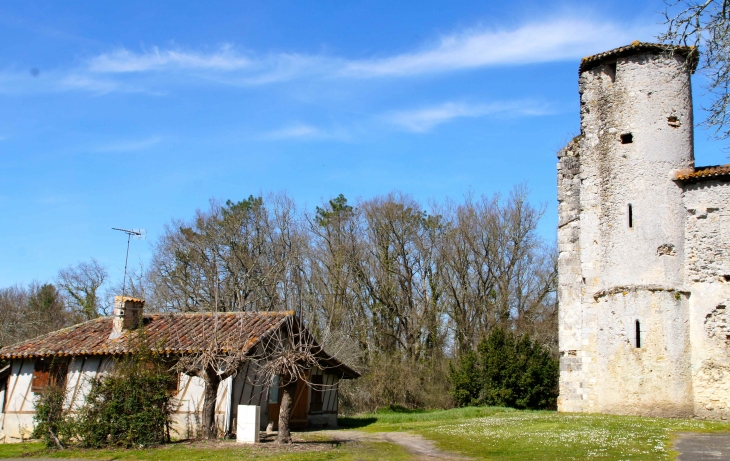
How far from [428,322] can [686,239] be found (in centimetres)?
1810

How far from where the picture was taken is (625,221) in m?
18.8

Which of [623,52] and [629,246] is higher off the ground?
[623,52]

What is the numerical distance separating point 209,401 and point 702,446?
9567 mm

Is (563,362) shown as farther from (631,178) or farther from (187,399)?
(187,399)

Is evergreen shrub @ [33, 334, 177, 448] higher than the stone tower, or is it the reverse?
the stone tower

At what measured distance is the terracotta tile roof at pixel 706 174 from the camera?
59.0 ft

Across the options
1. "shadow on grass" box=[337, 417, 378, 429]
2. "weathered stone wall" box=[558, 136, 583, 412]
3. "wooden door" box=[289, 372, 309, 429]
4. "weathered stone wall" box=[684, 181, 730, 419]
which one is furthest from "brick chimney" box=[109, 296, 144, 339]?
"weathered stone wall" box=[684, 181, 730, 419]

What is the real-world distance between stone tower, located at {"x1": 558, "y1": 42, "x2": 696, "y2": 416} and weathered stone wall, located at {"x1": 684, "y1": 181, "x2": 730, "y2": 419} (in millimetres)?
265

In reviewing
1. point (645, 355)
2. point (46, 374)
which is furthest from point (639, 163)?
point (46, 374)

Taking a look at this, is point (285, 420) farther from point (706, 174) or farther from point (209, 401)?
point (706, 174)

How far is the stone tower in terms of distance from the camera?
1769cm

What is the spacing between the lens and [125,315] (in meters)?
17.7

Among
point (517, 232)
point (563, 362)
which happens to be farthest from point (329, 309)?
point (563, 362)

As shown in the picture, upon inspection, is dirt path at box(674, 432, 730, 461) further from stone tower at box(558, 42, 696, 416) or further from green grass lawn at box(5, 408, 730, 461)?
stone tower at box(558, 42, 696, 416)
